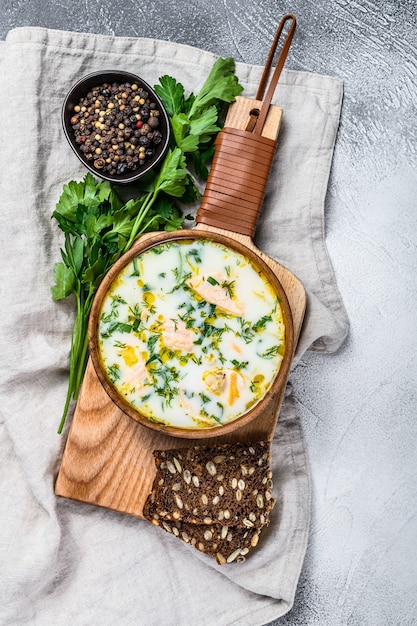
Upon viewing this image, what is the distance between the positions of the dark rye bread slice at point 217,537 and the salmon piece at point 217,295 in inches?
30.6

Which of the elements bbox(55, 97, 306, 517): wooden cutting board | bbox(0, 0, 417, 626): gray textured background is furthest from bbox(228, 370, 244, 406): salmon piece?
bbox(0, 0, 417, 626): gray textured background

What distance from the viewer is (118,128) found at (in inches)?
96.5

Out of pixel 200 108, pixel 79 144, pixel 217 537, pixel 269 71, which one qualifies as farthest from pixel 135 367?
pixel 269 71

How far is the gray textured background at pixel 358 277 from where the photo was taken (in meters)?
2.70

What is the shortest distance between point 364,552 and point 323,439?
1.60 ft

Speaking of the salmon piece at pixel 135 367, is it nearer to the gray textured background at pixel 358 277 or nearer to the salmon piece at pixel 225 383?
the salmon piece at pixel 225 383

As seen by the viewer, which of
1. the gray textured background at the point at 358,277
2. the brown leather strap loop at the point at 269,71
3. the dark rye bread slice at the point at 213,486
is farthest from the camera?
the gray textured background at the point at 358,277

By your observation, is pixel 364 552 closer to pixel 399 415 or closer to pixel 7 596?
pixel 399 415

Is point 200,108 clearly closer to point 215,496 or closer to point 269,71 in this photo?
point 269,71

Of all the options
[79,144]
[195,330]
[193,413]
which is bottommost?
[193,413]

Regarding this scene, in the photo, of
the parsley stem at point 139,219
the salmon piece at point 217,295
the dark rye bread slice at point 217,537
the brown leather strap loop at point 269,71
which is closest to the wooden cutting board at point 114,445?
the brown leather strap loop at point 269,71

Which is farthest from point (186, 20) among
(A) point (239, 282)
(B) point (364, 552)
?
(B) point (364, 552)

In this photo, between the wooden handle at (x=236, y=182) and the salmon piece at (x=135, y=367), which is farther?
the wooden handle at (x=236, y=182)

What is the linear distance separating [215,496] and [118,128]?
1.36m
